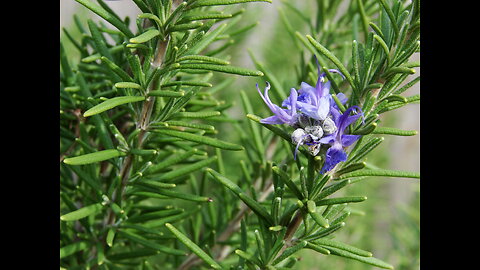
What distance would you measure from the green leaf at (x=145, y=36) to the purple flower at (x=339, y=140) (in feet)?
0.66

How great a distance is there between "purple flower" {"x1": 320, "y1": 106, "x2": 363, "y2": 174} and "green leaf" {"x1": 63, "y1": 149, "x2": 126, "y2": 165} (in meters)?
0.25

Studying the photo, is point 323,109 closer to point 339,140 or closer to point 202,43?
point 339,140

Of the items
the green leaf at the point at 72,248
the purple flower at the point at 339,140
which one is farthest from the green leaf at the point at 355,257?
the green leaf at the point at 72,248

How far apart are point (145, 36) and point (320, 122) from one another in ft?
0.64

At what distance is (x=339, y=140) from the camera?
51 cm

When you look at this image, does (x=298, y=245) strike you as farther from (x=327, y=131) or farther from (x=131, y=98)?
(x=131, y=98)

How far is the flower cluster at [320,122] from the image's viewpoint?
1.65 ft

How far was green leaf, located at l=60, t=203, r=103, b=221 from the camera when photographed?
606 mm

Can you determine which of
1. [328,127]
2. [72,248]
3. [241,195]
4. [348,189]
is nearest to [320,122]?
[328,127]

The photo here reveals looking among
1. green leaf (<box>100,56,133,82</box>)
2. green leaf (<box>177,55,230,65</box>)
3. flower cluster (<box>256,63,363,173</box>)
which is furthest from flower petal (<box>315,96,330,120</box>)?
green leaf (<box>100,56,133,82</box>)

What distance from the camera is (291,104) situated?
20.7 inches

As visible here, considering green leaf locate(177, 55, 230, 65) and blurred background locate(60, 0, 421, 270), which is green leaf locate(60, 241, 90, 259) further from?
blurred background locate(60, 0, 421, 270)
